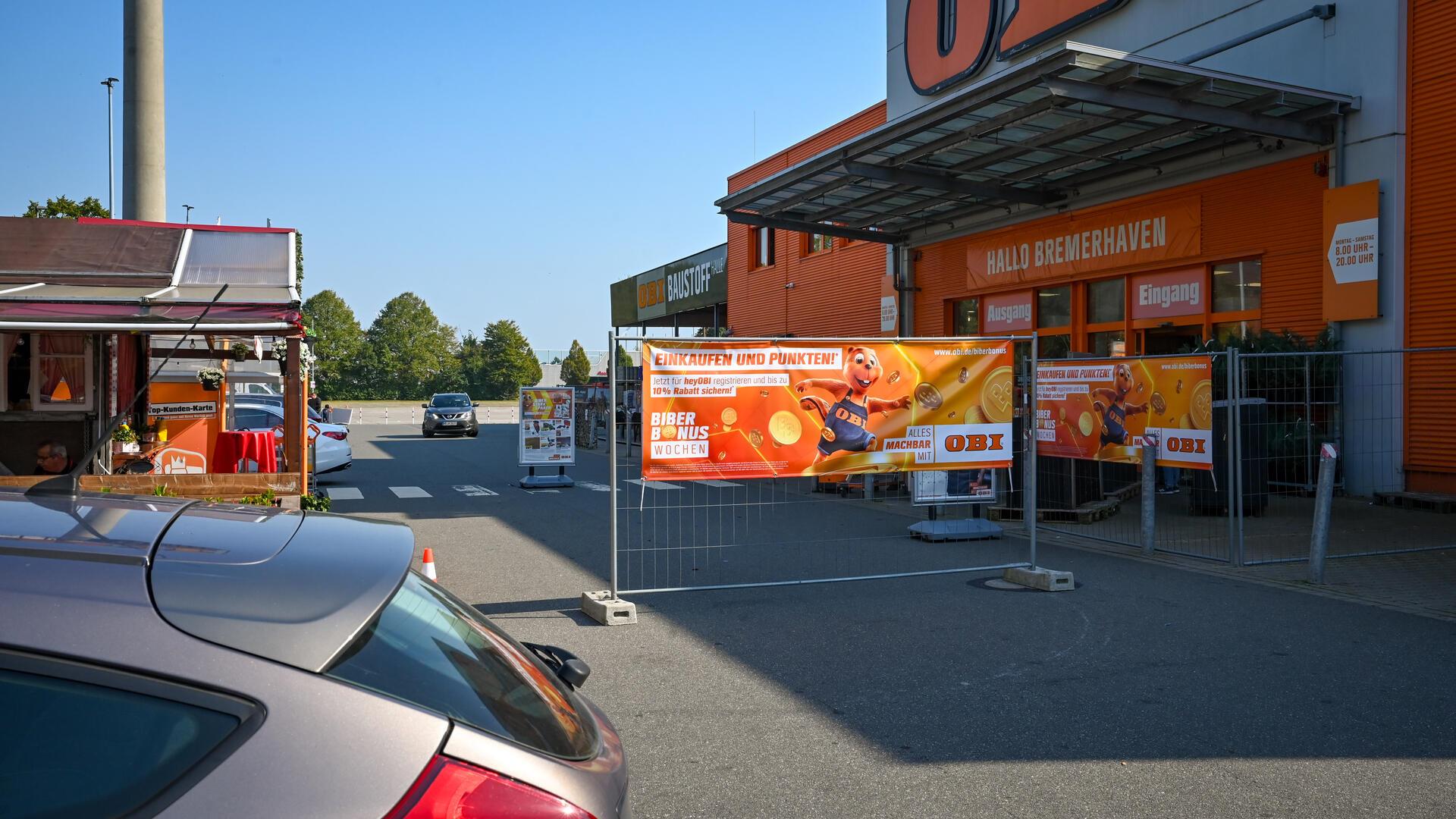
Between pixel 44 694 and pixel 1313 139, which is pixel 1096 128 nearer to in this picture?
pixel 1313 139

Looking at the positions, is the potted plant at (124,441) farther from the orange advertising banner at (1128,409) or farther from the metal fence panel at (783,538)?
the orange advertising banner at (1128,409)

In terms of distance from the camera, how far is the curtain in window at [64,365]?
1187 centimetres

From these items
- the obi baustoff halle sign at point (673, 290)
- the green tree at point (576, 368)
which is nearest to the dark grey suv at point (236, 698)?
the obi baustoff halle sign at point (673, 290)

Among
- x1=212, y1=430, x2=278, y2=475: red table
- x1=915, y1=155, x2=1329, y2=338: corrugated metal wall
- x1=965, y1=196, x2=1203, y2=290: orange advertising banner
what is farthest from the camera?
x1=965, y1=196, x2=1203, y2=290: orange advertising banner

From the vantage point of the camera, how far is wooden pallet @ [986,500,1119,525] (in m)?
13.2

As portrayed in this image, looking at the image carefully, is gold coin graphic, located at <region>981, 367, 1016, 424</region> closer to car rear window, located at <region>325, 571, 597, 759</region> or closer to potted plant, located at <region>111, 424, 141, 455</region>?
car rear window, located at <region>325, 571, 597, 759</region>

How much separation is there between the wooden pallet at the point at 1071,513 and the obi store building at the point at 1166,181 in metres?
3.48

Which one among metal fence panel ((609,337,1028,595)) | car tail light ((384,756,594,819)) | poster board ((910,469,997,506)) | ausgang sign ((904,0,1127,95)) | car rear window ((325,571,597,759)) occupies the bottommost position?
metal fence panel ((609,337,1028,595))

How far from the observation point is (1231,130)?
47.5 ft

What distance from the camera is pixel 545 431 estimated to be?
63.5ft

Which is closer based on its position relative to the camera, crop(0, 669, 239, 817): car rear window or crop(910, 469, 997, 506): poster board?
crop(0, 669, 239, 817): car rear window

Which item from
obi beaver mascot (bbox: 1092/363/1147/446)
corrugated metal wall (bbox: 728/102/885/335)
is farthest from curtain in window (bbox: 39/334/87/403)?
corrugated metal wall (bbox: 728/102/885/335)

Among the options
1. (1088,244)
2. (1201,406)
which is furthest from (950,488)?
(1088,244)

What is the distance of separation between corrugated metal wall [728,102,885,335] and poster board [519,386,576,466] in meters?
8.32
